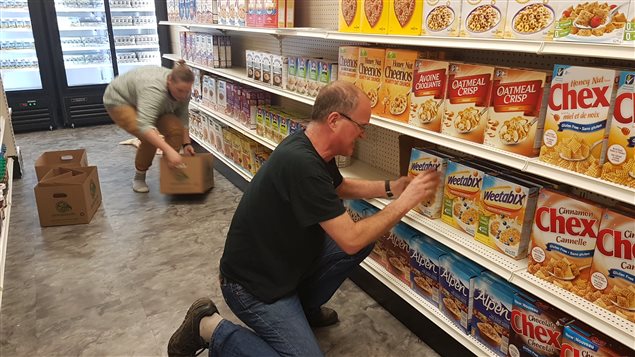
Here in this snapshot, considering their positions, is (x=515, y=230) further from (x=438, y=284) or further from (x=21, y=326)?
(x=21, y=326)

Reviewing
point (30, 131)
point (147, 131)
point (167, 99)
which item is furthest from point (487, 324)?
point (30, 131)


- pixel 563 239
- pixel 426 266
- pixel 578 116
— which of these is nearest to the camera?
pixel 578 116

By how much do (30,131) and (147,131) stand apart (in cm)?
391

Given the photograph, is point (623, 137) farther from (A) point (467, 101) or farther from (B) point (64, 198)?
(B) point (64, 198)

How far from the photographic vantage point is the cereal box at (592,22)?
1.42 m

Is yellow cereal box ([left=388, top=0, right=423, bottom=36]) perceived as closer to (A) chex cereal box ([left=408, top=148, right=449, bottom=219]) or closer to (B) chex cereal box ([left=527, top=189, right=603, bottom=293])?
(A) chex cereal box ([left=408, top=148, right=449, bottom=219])

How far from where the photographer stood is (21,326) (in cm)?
268

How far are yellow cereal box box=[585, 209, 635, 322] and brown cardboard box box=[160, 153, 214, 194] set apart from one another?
11.2ft

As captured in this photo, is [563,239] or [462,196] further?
[462,196]

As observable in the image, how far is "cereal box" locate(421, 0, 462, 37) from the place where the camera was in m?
1.97

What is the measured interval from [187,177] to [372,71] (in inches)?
94.5

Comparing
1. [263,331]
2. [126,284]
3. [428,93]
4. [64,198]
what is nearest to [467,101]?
[428,93]

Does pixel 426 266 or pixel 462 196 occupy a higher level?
pixel 462 196

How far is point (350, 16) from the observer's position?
2.60 metres
